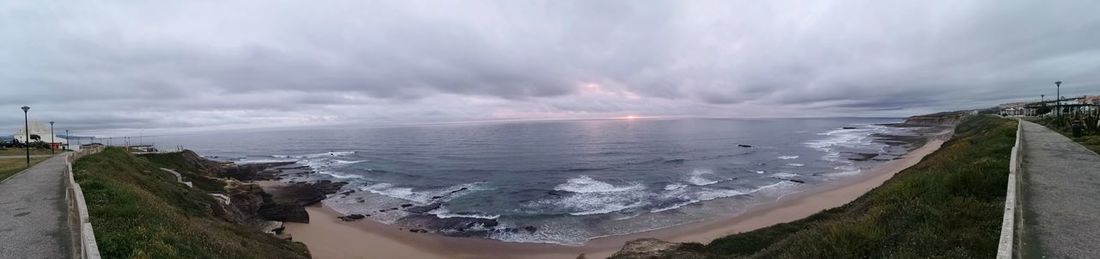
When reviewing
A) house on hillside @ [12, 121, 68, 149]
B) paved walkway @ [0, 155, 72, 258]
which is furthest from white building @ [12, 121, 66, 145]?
paved walkway @ [0, 155, 72, 258]

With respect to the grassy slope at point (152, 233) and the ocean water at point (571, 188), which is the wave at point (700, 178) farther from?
the grassy slope at point (152, 233)

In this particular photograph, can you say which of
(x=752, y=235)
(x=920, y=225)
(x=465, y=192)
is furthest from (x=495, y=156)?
(x=920, y=225)

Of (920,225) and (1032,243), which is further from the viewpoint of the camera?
(920,225)

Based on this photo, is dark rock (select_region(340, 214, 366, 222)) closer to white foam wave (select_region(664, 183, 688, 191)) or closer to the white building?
white foam wave (select_region(664, 183, 688, 191))

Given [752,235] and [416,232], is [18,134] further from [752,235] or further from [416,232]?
[752,235]

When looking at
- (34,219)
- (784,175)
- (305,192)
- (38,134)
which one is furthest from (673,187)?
(38,134)

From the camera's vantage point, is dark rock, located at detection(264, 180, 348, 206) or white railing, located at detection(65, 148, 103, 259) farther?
dark rock, located at detection(264, 180, 348, 206)

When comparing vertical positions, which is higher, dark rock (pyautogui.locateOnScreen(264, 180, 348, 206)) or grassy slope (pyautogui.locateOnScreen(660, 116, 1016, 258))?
grassy slope (pyautogui.locateOnScreen(660, 116, 1016, 258))
